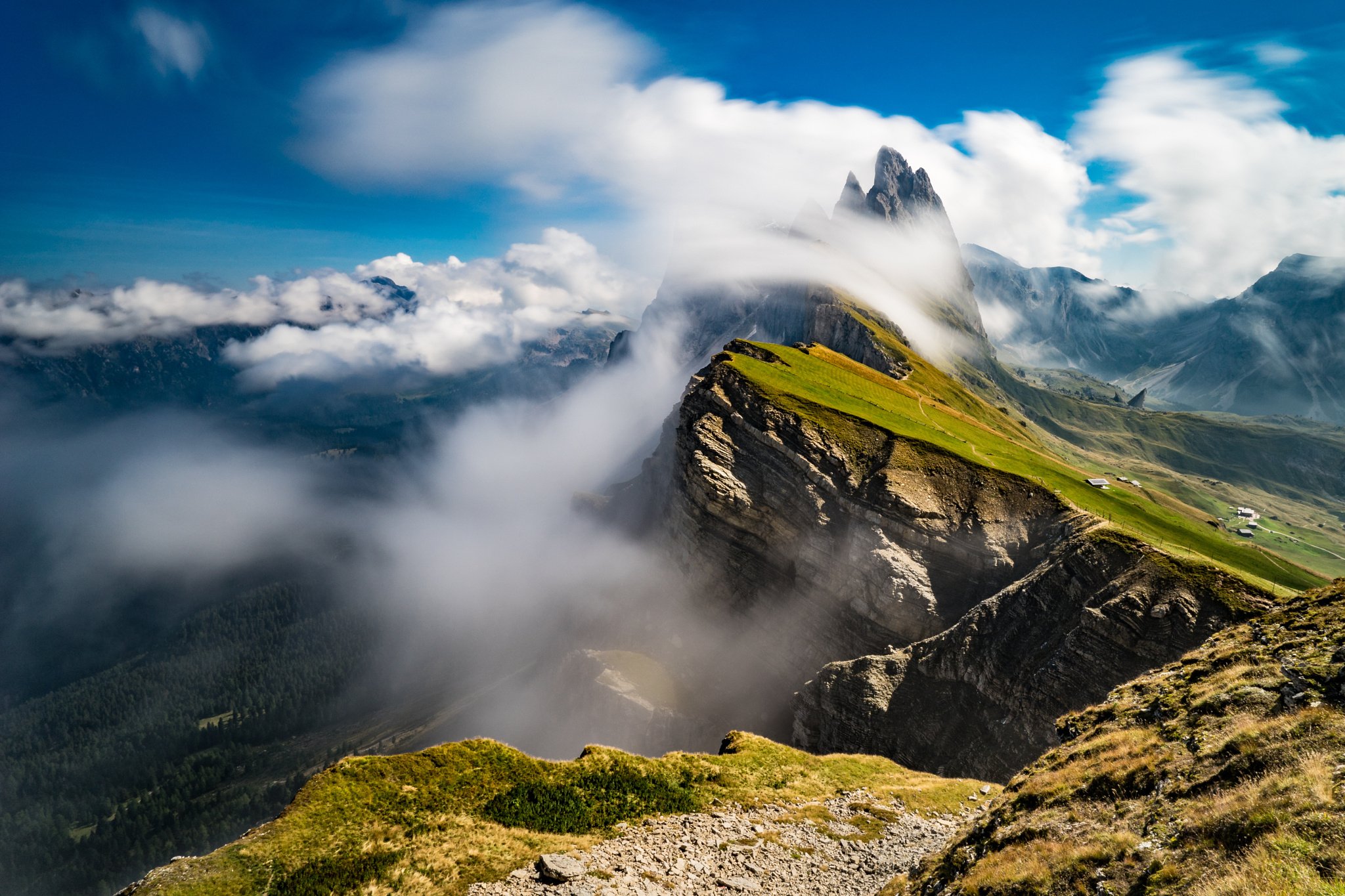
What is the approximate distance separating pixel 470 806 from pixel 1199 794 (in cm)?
2934

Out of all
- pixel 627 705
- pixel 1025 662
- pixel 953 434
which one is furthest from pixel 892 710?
pixel 953 434

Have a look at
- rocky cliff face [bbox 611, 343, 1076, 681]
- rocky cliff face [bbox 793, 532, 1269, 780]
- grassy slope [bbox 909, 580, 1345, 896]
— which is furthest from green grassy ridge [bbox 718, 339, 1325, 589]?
grassy slope [bbox 909, 580, 1345, 896]

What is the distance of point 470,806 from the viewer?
27781 millimetres

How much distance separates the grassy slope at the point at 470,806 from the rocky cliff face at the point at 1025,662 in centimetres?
986

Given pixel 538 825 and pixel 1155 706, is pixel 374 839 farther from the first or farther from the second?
pixel 1155 706

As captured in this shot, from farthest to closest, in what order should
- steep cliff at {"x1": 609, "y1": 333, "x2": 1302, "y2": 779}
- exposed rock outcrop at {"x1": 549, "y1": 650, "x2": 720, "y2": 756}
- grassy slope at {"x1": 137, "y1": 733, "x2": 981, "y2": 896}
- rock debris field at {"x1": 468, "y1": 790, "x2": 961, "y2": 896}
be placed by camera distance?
1. exposed rock outcrop at {"x1": 549, "y1": 650, "x2": 720, "y2": 756}
2. steep cliff at {"x1": 609, "y1": 333, "x2": 1302, "y2": 779}
3. rock debris field at {"x1": 468, "y1": 790, "x2": 961, "y2": 896}
4. grassy slope at {"x1": 137, "y1": 733, "x2": 981, "y2": 896}

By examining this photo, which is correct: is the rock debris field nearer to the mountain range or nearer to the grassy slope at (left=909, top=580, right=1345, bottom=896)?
the mountain range

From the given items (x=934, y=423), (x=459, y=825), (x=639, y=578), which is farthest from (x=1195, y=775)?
(x=639, y=578)

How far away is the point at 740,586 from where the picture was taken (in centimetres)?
7438

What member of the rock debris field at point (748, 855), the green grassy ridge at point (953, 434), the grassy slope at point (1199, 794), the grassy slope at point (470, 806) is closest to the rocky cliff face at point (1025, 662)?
the green grassy ridge at point (953, 434)

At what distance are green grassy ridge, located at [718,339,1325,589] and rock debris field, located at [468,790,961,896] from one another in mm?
36443

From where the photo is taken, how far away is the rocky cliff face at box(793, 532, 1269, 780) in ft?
133

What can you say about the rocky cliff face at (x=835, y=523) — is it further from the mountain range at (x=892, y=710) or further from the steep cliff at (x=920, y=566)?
the mountain range at (x=892, y=710)

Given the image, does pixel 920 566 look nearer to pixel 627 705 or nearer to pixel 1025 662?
pixel 1025 662
